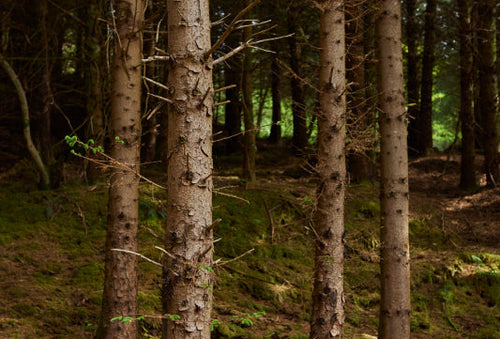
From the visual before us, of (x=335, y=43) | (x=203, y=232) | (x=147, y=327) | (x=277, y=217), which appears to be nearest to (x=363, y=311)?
(x=277, y=217)

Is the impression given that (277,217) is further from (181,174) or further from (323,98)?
(181,174)

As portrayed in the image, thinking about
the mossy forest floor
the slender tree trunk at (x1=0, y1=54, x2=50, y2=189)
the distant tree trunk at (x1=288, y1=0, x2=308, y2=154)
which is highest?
the distant tree trunk at (x1=288, y1=0, x2=308, y2=154)

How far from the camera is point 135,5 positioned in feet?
18.0

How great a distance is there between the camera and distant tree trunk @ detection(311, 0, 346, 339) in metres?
5.53

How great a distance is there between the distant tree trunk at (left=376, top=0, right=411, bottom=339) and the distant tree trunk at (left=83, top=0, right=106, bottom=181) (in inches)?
207

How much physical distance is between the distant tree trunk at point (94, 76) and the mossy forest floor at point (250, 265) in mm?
1006

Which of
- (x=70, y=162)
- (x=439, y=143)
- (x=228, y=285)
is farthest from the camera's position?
(x=439, y=143)

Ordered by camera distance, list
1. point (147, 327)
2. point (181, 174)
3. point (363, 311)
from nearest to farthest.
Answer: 1. point (181, 174)
2. point (147, 327)
3. point (363, 311)

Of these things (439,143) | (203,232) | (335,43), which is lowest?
(203,232)

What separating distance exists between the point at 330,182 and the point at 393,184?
1.20 metres

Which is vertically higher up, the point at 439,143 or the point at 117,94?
the point at 439,143

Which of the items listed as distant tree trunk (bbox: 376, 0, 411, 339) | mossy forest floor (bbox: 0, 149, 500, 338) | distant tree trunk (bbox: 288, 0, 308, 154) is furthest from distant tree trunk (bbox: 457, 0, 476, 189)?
distant tree trunk (bbox: 376, 0, 411, 339)

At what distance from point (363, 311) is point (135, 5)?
615 centimetres

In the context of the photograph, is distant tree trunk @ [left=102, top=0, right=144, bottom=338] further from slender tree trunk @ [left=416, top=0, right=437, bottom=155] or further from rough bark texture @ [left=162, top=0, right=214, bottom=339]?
slender tree trunk @ [left=416, top=0, right=437, bottom=155]
